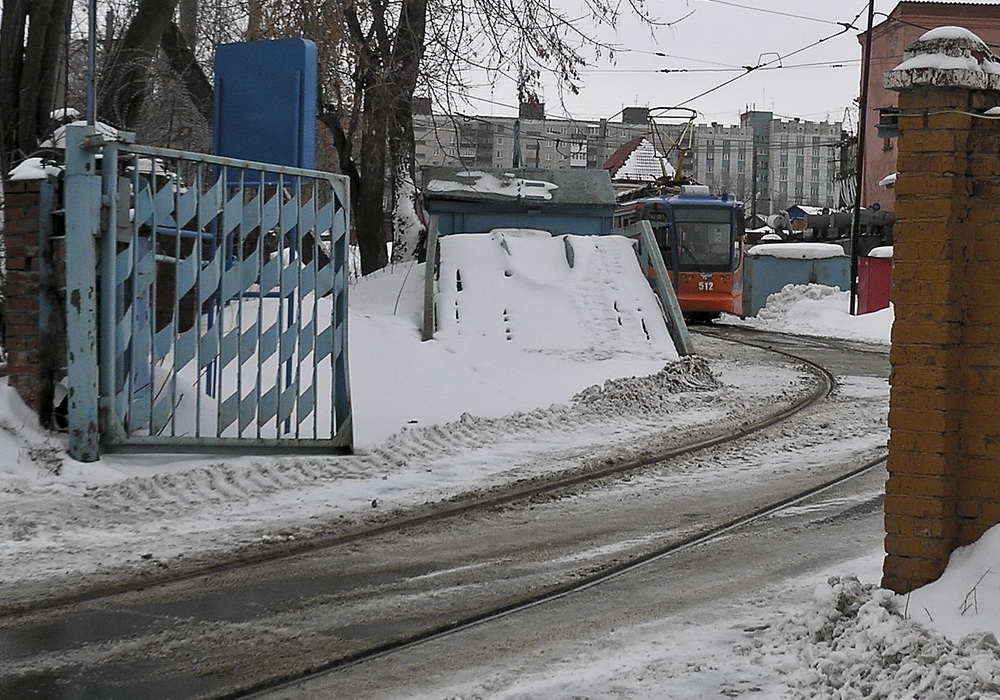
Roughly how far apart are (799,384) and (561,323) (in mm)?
2894

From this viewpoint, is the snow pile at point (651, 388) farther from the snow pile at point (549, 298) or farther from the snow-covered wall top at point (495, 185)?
the snow-covered wall top at point (495, 185)

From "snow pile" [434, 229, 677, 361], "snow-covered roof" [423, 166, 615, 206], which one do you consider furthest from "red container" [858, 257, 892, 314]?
"snow pile" [434, 229, 677, 361]

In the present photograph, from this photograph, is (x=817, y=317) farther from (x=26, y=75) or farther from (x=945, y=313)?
(x=945, y=313)

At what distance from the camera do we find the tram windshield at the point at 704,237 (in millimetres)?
26266

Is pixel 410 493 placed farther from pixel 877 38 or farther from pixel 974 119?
pixel 877 38

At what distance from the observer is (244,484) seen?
7602 millimetres

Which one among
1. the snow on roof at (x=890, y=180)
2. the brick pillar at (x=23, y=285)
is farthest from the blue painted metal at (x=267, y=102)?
the snow on roof at (x=890, y=180)

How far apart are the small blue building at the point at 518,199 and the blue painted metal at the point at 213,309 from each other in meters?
8.69

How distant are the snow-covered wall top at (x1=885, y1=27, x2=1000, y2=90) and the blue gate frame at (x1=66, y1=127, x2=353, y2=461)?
4.55m

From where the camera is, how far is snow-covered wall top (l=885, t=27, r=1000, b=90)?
15.4 feet

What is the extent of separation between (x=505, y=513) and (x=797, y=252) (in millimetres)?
24943

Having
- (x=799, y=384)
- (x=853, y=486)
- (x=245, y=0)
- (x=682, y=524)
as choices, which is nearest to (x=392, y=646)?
(x=682, y=524)

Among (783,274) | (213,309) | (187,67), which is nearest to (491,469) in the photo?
(213,309)

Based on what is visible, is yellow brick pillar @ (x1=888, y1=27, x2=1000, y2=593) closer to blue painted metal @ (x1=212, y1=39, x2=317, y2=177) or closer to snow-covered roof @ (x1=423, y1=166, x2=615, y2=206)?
blue painted metal @ (x1=212, y1=39, x2=317, y2=177)
